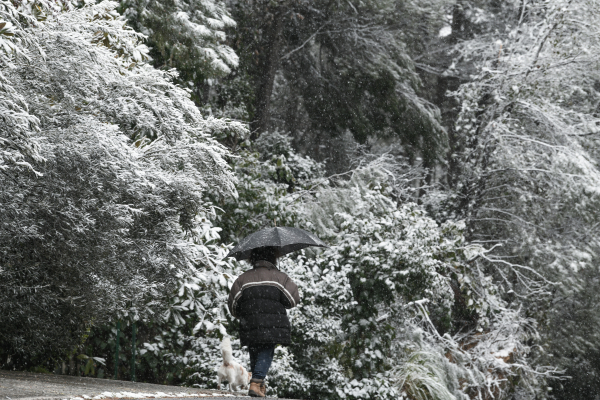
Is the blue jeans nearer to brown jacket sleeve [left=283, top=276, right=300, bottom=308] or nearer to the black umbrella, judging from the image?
brown jacket sleeve [left=283, top=276, right=300, bottom=308]

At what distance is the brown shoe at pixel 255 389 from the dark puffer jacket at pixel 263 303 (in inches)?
12.9

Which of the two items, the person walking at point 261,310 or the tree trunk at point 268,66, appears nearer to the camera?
the person walking at point 261,310

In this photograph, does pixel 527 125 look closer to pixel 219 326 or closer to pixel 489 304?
pixel 489 304

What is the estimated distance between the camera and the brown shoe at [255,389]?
633 cm

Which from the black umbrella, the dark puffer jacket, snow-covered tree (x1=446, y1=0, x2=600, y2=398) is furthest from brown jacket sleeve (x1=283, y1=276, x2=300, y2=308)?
snow-covered tree (x1=446, y1=0, x2=600, y2=398)

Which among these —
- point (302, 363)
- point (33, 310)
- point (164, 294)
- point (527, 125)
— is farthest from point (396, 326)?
point (527, 125)

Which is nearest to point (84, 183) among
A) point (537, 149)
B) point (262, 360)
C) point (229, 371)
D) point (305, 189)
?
point (262, 360)

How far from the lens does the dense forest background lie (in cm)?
618

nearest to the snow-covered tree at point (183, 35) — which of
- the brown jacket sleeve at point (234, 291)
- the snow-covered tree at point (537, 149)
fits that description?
the brown jacket sleeve at point (234, 291)

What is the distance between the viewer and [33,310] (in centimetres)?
658

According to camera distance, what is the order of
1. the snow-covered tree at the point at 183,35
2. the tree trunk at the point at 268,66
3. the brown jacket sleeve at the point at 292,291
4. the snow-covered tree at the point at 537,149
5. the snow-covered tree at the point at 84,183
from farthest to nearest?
the tree trunk at the point at 268,66 < the snow-covered tree at the point at 537,149 < the snow-covered tree at the point at 183,35 < the brown jacket sleeve at the point at 292,291 < the snow-covered tree at the point at 84,183

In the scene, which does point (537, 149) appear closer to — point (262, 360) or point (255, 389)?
A: point (262, 360)

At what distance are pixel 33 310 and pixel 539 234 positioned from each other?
13.5 m

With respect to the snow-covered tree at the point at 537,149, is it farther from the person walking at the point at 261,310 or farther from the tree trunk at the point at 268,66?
the person walking at the point at 261,310
